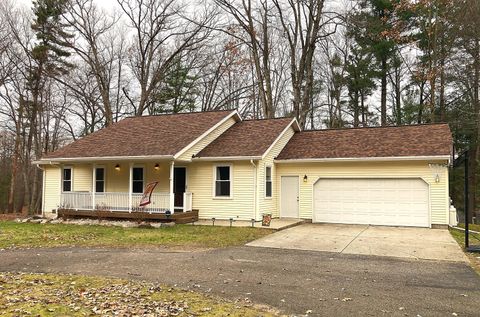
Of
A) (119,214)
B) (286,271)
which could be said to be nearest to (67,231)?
(119,214)

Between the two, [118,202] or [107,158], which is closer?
[107,158]

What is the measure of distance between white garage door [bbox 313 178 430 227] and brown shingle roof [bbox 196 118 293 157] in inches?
120

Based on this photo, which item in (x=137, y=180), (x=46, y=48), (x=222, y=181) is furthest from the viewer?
(x=46, y=48)

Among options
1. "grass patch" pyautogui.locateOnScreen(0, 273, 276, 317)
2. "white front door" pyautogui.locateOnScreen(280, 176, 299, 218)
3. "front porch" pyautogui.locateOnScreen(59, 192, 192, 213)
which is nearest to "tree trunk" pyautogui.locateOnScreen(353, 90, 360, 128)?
"white front door" pyautogui.locateOnScreen(280, 176, 299, 218)

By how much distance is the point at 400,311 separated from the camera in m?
5.40

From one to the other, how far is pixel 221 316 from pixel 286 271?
2954 millimetres

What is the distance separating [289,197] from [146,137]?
23.3 feet

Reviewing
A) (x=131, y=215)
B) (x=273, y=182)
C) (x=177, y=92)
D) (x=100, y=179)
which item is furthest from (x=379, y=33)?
(x=131, y=215)

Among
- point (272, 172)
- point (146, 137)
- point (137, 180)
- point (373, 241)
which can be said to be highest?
point (146, 137)

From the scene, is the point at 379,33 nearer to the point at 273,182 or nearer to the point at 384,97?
the point at 384,97

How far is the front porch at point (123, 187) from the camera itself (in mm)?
16000

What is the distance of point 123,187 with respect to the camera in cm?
1844

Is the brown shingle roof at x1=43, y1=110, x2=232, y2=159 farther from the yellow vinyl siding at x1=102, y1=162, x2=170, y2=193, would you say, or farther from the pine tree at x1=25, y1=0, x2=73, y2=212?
the pine tree at x1=25, y1=0, x2=73, y2=212

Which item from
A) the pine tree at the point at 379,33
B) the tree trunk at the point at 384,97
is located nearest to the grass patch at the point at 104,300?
the pine tree at the point at 379,33
